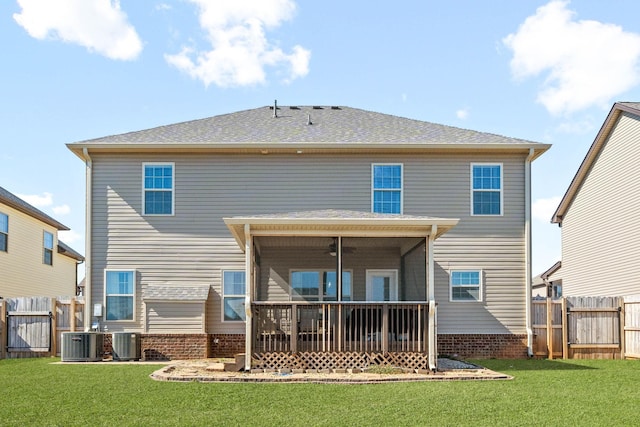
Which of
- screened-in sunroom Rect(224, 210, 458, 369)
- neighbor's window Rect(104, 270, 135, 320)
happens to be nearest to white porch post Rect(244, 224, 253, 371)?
screened-in sunroom Rect(224, 210, 458, 369)

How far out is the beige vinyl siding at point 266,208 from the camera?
55.1 ft

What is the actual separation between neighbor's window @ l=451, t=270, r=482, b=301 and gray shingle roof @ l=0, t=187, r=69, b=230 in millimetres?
14382

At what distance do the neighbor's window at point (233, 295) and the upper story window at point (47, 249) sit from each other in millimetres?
12734

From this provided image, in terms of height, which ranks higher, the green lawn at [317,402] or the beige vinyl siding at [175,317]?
the beige vinyl siding at [175,317]

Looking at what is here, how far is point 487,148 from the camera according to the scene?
1666cm

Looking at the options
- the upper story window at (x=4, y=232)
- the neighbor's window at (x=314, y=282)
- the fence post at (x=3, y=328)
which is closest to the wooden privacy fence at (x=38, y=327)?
the fence post at (x=3, y=328)

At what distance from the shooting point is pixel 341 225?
13.2 m

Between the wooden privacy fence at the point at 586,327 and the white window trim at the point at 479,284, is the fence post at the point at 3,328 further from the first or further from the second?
the wooden privacy fence at the point at 586,327

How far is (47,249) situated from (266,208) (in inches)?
547

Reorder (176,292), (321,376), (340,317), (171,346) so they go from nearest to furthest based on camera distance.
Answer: (321,376) < (340,317) < (171,346) < (176,292)

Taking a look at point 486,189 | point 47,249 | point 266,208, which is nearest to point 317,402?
point 266,208

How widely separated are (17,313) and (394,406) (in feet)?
38.2

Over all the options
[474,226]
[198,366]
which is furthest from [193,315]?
[474,226]

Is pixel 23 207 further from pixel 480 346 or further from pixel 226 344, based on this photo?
pixel 480 346
